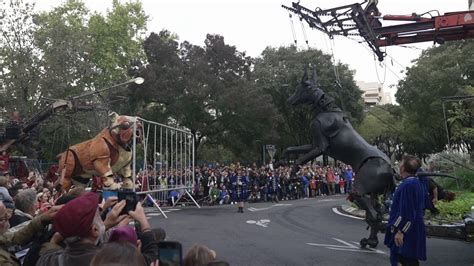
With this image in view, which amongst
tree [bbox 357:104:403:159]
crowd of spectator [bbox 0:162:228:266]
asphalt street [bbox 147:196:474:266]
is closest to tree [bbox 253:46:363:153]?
tree [bbox 357:104:403:159]

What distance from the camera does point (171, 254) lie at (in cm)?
269

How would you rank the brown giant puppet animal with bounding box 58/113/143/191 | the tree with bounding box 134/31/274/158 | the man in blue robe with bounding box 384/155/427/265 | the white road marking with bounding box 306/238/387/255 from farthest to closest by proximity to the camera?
the tree with bounding box 134/31/274/158
the brown giant puppet animal with bounding box 58/113/143/191
the white road marking with bounding box 306/238/387/255
the man in blue robe with bounding box 384/155/427/265

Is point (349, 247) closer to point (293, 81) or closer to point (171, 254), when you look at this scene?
point (171, 254)

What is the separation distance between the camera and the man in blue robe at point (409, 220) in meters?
5.52

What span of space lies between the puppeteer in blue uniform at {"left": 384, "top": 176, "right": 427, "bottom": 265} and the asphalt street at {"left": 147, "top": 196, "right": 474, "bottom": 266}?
2075mm

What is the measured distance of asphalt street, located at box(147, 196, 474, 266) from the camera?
790 centimetres

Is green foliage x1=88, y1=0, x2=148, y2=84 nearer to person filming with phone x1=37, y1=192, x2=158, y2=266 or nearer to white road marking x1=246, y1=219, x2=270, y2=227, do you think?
white road marking x1=246, y1=219, x2=270, y2=227

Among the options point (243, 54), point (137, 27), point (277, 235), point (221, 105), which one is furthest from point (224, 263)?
point (137, 27)

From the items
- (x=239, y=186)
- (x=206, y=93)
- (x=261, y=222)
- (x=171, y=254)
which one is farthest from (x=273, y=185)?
(x=171, y=254)

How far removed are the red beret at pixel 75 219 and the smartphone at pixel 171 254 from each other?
517 millimetres

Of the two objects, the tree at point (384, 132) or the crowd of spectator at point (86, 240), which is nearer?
the crowd of spectator at point (86, 240)

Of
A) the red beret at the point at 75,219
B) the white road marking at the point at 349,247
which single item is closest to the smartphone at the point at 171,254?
the red beret at the point at 75,219

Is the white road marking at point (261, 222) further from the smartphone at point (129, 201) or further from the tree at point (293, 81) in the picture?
the tree at point (293, 81)

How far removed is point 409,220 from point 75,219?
3942mm
